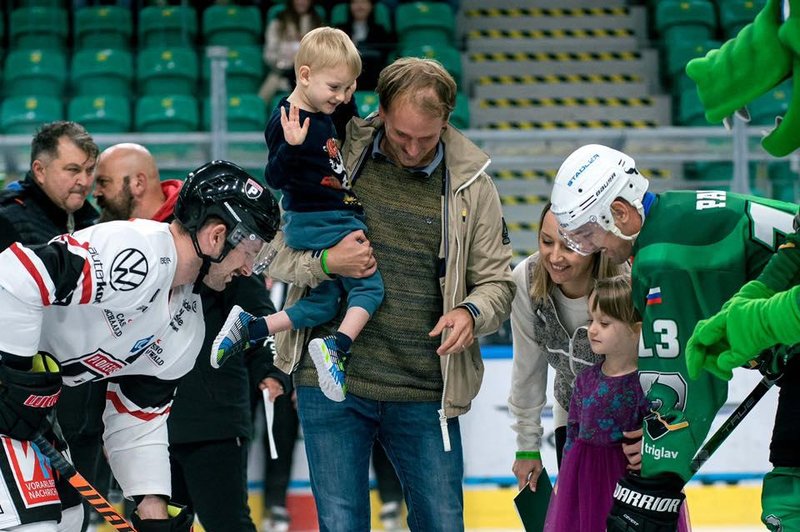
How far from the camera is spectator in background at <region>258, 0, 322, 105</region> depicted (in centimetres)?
A: 887

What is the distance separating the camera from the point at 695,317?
9.80 ft

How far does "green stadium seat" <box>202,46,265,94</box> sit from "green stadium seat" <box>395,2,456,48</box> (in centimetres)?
126

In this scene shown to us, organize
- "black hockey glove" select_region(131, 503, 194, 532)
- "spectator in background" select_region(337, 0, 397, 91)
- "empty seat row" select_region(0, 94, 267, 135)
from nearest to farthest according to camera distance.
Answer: "black hockey glove" select_region(131, 503, 194, 532)
"spectator in background" select_region(337, 0, 397, 91)
"empty seat row" select_region(0, 94, 267, 135)

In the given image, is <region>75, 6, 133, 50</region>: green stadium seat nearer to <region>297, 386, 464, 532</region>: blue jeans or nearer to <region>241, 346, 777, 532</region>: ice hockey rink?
<region>241, 346, 777, 532</region>: ice hockey rink

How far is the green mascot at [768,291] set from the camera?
2578mm

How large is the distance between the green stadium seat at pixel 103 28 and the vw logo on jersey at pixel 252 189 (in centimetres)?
725

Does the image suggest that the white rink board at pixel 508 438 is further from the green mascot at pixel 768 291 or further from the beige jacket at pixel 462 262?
the green mascot at pixel 768 291

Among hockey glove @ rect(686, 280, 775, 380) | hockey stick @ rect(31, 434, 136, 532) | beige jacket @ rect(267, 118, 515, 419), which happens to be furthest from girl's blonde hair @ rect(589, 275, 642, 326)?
hockey stick @ rect(31, 434, 136, 532)

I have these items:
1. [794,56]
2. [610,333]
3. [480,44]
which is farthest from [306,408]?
[480,44]

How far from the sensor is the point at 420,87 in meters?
3.37

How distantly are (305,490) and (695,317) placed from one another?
10.7 ft

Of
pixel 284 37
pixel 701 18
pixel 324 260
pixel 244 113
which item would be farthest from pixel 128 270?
pixel 701 18

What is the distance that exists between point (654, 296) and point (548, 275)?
655 mm

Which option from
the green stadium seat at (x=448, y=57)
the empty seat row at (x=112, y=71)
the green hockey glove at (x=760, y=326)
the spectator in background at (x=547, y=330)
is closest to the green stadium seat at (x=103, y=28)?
the empty seat row at (x=112, y=71)
